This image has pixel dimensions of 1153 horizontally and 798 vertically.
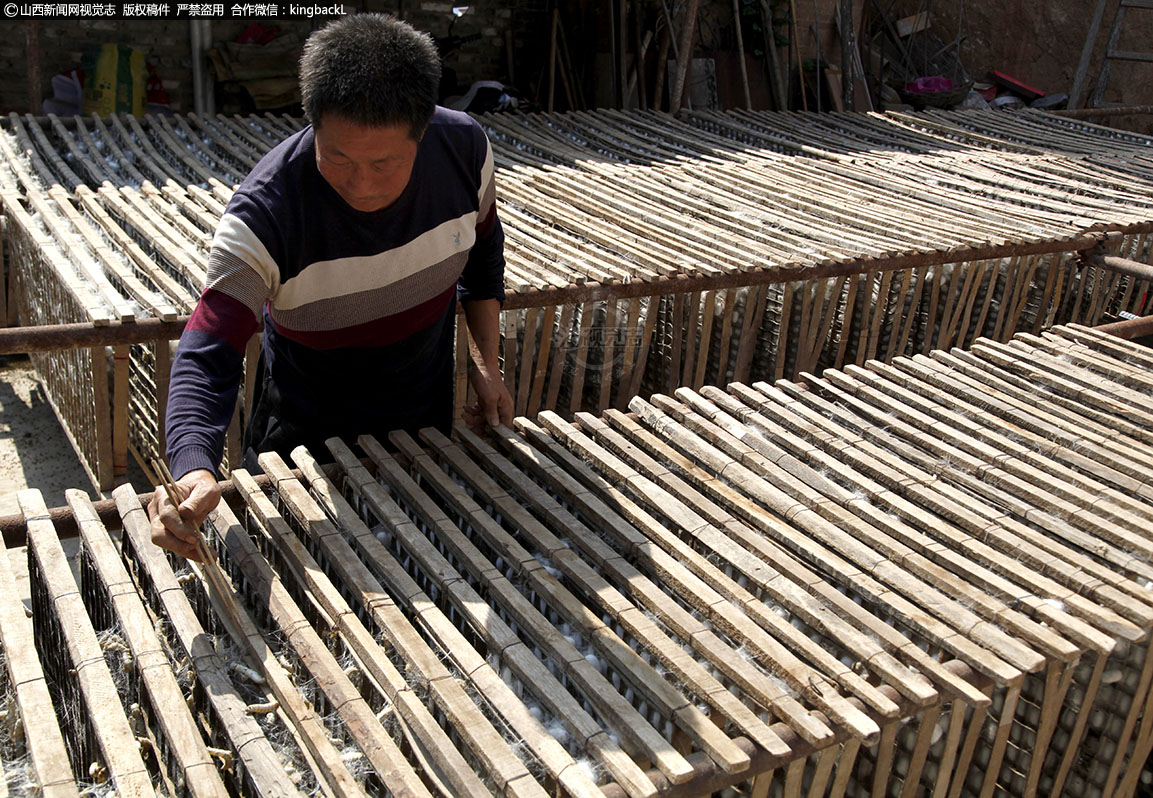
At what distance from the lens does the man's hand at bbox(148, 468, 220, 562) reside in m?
1.57

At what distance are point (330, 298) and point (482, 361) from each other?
453 millimetres

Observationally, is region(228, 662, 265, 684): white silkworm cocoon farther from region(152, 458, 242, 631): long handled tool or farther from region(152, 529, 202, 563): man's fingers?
region(152, 529, 202, 563): man's fingers

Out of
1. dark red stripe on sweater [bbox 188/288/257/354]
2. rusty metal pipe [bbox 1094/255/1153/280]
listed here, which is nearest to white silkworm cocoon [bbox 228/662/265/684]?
dark red stripe on sweater [bbox 188/288/257/354]

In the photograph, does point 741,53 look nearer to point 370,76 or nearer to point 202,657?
point 370,76

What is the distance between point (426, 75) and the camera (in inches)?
67.7

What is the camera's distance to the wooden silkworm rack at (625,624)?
1.38 meters

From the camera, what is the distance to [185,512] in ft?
5.16

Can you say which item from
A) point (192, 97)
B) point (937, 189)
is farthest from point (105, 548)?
point (192, 97)

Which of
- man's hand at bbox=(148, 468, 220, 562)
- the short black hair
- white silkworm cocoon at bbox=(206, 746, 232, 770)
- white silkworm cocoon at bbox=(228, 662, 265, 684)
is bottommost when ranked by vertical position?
white silkworm cocoon at bbox=(206, 746, 232, 770)

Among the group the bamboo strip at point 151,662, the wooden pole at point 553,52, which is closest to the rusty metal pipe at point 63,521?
the bamboo strip at point 151,662

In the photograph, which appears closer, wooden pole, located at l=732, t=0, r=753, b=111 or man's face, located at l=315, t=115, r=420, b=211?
man's face, located at l=315, t=115, r=420, b=211

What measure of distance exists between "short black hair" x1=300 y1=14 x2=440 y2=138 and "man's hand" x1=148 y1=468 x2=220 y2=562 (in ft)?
2.01

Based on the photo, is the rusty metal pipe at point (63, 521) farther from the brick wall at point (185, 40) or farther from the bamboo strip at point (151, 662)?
the brick wall at point (185, 40)

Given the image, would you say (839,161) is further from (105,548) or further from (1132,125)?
(1132,125)
